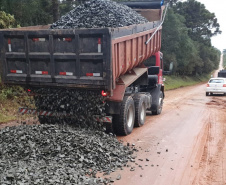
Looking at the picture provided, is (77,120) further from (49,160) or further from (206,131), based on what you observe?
(206,131)

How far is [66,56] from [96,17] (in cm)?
176

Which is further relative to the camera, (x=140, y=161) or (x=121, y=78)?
(x=121, y=78)

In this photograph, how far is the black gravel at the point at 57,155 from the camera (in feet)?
14.9

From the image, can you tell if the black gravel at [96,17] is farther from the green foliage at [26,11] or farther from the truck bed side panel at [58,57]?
the green foliage at [26,11]

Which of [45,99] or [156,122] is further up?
[45,99]

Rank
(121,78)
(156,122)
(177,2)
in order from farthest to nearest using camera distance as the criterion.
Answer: (177,2) → (156,122) → (121,78)

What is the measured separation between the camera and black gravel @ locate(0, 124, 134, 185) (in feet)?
14.9

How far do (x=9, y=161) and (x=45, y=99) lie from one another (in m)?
2.41

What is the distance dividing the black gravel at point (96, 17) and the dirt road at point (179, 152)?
125 inches

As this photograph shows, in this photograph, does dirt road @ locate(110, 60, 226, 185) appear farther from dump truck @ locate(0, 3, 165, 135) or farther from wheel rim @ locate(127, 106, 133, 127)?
dump truck @ locate(0, 3, 165, 135)

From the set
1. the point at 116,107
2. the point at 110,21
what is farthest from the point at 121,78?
the point at 110,21

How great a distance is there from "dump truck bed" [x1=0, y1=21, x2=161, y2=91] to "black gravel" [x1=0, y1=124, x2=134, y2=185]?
1.20 m

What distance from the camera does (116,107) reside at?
7133mm

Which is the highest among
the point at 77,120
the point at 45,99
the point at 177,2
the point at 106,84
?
the point at 177,2
